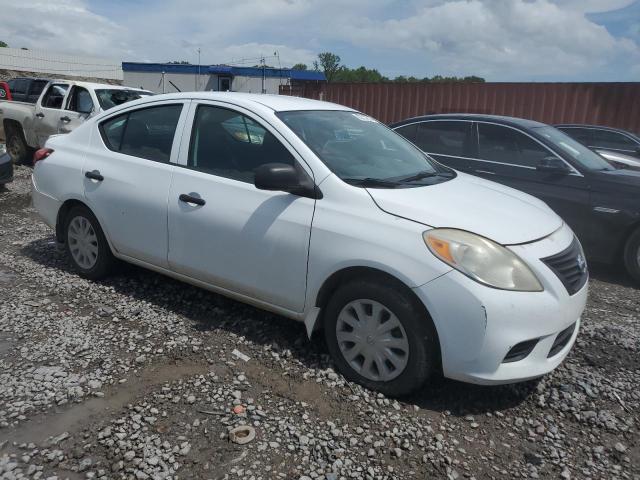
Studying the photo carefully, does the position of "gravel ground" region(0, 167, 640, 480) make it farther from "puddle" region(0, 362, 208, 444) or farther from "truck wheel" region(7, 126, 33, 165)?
"truck wheel" region(7, 126, 33, 165)

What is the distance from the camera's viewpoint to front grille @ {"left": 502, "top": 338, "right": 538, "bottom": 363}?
292 cm

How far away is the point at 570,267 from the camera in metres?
3.22

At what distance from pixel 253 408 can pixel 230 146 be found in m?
1.86

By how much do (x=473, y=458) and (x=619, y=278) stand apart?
4059 millimetres

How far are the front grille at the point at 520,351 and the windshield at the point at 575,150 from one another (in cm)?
367

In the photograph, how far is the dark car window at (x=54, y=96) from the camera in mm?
10188

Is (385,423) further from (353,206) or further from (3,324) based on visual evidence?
(3,324)

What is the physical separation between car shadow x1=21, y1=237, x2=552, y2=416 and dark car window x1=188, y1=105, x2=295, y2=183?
3.67 feet

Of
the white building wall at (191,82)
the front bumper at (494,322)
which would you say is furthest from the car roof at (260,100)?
the white building wall at (191,82)

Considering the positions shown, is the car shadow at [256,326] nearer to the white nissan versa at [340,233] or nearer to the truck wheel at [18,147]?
the white nissan versa at [340,233]

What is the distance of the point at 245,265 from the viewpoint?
3641 mm

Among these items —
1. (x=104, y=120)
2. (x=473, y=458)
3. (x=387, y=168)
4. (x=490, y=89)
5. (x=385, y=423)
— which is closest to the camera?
(x=473, y=458)

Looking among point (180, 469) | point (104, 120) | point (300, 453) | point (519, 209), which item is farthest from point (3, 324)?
point (519, 209)

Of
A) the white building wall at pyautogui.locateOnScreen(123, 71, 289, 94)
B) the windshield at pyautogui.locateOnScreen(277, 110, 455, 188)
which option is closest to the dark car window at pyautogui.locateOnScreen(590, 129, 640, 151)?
the windshield at pyautogui.locateOnScreen(277, 110, 455, 188)
